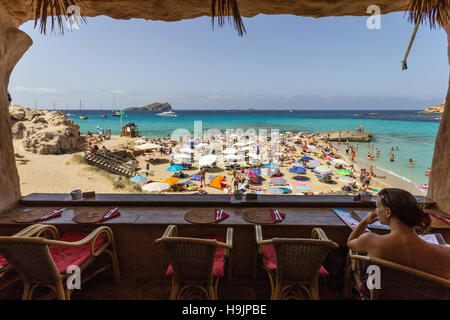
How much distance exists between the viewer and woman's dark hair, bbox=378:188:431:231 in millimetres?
1237

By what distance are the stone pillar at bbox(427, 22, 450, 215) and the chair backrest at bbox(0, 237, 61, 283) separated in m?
4.46

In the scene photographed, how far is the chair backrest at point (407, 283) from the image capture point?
1.11 metres

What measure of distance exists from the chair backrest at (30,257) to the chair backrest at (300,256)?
1.78 metres

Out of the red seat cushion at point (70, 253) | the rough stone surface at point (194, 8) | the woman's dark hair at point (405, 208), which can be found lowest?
the red seat cushion at point (70, 253)

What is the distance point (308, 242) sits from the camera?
1.45m

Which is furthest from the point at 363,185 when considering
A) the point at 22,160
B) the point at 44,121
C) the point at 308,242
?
the point at 44,121

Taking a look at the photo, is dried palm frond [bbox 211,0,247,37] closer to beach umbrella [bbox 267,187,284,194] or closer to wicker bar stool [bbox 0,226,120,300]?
wicker bar stool [bbox 0,226,120,300]

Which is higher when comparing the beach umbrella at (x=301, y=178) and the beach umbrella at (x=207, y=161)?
the beach umbrella at (x=207, y=161)

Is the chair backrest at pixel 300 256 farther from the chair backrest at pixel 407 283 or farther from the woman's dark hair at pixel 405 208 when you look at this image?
the woman's dark hair at pixel 405 208

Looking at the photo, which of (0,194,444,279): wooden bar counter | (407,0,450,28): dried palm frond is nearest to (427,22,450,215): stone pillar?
(0,194,444,279): wooden bar counter

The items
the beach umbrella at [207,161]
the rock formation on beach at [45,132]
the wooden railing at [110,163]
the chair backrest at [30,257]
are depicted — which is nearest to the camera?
the chair backrest at [30,257]

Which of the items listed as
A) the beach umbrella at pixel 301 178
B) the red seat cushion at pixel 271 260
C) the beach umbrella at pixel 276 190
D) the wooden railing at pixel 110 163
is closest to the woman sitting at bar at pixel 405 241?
the red seat cushion at pixel 271 260

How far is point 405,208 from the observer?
1.28 m

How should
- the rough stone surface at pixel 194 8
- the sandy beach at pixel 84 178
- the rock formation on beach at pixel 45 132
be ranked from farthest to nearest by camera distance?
1. the rock formation on beach at pixel 45 132
2. the sandy beach at pixel 84 178
3. the rough stone surface at pixel 194 8
